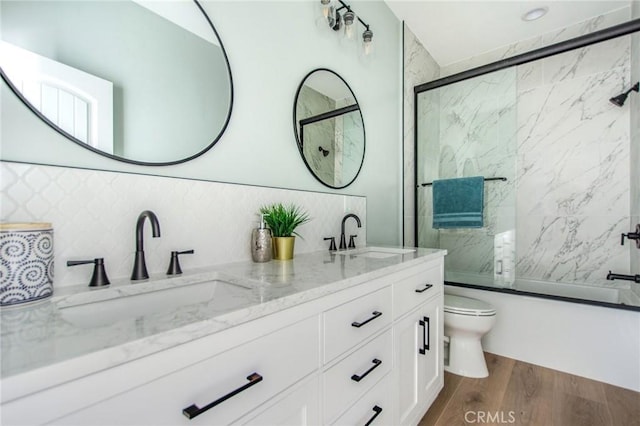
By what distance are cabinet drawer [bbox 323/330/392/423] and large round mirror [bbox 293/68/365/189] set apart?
3.04 ft

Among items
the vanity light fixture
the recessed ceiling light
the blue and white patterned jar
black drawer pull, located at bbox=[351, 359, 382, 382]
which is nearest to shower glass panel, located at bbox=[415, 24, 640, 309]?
the recessed ceiling light

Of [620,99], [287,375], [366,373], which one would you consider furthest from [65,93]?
[620,99]

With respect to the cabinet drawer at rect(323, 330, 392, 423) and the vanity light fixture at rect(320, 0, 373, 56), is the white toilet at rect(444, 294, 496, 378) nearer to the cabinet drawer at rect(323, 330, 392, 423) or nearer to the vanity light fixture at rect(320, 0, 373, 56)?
the cabinet drawer at rect(323, 330, 392, 423)

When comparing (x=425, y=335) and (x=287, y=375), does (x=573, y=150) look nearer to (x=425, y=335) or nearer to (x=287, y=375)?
(x=425, y=335)

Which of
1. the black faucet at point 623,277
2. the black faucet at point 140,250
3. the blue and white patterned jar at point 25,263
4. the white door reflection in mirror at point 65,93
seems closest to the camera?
the blue and white patterned jar at point 25,263

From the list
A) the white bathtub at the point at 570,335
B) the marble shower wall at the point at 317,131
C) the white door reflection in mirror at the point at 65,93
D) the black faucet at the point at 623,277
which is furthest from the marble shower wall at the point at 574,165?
the white door reflection in mirror at the point at 65,93

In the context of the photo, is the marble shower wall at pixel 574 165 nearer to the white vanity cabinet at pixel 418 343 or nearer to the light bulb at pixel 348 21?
the white vanity cabinet at pixel 418 343

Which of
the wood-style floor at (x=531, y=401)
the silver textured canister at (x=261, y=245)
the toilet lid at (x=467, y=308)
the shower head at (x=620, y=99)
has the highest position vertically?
the shower head at (x=620, y=99)

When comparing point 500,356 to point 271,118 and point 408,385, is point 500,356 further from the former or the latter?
point 271,118

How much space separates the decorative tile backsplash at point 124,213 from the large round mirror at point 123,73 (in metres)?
0.11

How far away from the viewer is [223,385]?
562 millimetres

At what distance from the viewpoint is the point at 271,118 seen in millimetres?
1379

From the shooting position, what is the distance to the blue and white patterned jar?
612mm

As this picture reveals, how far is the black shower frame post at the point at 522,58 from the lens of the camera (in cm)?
183
